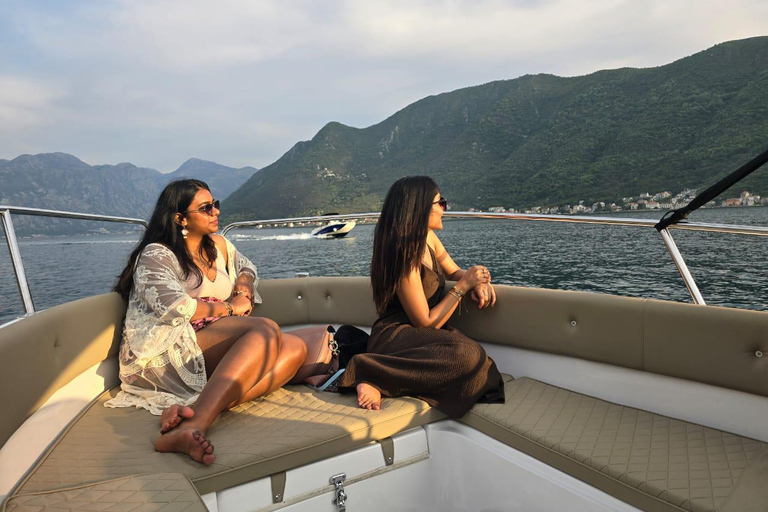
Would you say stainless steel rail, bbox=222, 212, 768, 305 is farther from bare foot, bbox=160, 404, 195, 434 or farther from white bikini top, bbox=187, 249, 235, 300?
bare foot, bbox=160, 404, 195, 434

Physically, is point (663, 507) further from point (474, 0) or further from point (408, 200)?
point (474, 0)

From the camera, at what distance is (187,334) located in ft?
5.31

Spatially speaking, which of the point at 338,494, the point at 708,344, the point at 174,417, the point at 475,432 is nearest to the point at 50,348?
the point at 174,417

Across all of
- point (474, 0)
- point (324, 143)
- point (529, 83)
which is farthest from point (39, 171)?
point (474, 0)

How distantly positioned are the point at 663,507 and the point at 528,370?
814 mm

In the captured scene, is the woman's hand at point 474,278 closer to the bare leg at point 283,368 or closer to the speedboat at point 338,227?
the bare leg at point 283,368

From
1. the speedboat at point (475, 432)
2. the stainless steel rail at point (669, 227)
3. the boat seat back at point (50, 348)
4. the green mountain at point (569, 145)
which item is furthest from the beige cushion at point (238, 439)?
the green mountain at point (569, 145)

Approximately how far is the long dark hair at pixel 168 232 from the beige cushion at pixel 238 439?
45cm

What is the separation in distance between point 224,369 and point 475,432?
2.65 feet

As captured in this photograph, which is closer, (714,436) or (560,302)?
(714,436)

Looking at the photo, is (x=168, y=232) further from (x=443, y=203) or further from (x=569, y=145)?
(x=569, y=145)

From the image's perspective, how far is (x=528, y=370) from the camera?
5.81 feet

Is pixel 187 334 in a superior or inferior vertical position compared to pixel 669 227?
inferior

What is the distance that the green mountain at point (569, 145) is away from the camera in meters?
33.8
